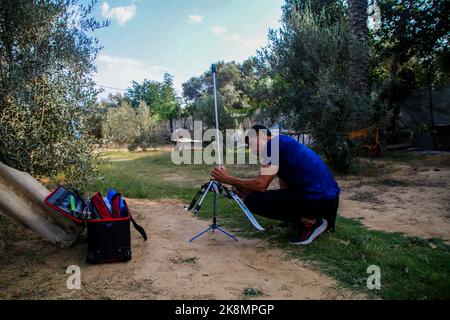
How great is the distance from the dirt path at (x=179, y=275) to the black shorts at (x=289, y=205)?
1.37ft

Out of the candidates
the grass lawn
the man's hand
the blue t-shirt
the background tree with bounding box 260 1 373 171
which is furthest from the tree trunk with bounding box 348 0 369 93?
the man's hand

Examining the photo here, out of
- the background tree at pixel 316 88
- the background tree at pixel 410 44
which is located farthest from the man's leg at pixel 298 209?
the background tree at pixel 410 44

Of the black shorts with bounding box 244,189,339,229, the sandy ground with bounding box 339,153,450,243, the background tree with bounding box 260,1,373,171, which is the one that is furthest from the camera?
the background tree with bounding box 260,1,373,171

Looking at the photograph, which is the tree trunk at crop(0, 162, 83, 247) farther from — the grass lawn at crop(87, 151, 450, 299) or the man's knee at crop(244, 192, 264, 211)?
the grass lawn at crop(87, 151, 450, 299)

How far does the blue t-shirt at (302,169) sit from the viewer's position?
4070 mm

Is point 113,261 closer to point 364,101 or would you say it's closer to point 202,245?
point 202,245

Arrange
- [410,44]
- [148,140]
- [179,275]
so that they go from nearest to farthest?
[179,275] → [410,44] → [148,140]

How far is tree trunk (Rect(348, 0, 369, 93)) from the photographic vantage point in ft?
30.6

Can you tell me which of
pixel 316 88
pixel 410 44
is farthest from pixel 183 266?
pixel 410 44

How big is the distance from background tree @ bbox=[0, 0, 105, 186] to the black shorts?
8.33 ft

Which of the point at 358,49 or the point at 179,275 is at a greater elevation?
the point at 358,49

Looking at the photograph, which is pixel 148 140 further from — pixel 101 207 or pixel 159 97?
pixel 101 207

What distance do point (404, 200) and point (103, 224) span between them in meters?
5.29

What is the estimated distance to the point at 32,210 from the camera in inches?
150
